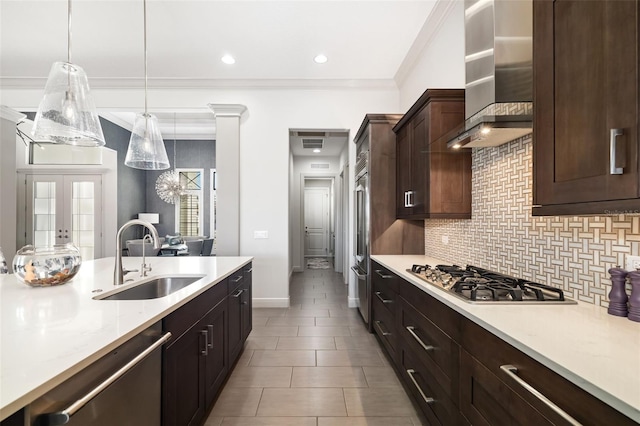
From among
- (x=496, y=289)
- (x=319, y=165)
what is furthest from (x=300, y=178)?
(x=496, y=289)

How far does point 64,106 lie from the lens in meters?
1.80

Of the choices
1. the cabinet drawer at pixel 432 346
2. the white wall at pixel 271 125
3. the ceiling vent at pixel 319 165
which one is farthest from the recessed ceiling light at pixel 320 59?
the ceiling vent at pixel 319 165

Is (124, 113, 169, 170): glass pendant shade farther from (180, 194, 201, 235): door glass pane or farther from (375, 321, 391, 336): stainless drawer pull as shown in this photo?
(180, 194, 201, 235): door glass pane

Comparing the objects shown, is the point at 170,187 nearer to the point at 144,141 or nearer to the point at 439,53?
the point at 144,141

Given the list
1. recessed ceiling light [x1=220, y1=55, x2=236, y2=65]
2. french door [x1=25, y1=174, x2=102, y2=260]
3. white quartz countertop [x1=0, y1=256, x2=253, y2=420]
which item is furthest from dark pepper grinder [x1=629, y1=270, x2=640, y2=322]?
french door [x1=25, y1=174, x2=102, y2=260]

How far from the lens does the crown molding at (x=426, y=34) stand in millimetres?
2659

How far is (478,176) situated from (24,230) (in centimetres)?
825

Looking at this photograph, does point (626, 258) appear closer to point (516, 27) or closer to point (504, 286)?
point (504, 286)

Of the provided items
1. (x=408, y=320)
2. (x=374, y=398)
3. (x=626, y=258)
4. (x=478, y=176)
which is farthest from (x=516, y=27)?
(x=374, y=398)

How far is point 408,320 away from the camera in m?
2.00

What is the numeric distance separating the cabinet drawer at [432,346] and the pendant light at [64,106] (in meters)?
2.49

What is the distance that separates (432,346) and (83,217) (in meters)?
7.15

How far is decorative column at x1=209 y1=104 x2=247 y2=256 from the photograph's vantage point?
13.7ft

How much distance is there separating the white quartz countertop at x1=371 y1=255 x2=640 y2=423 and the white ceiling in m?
2.80
